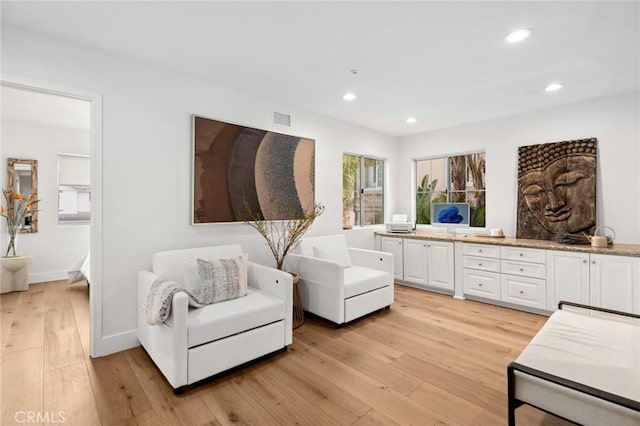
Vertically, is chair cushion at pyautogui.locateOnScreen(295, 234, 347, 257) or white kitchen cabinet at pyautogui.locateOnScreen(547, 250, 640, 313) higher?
chair cushion at pyautogui.locateOnScreen(295, 234, 347, 257)

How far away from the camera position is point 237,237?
3359 millimetres

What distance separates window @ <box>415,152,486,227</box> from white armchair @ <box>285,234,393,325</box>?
6.39 ft

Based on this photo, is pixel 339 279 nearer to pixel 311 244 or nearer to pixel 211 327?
pixel 311 244

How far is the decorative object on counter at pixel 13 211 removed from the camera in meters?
4.50

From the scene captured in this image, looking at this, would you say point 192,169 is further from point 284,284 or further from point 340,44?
point 340,44

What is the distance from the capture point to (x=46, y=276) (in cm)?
485

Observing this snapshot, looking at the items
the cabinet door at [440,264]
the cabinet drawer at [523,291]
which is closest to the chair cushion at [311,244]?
the cabinet door at [440,264]

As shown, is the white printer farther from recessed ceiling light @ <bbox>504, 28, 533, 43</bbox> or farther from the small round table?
the small round table

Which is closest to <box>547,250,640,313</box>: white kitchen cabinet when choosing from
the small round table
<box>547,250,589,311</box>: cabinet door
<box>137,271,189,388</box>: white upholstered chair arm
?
<box>547,250,589,311</box>: cabinet door

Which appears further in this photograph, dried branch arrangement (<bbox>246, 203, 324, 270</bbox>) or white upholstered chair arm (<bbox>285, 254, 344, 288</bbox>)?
dried branch arrangement (<bbox>246, 203, 324, 270</bbox>)

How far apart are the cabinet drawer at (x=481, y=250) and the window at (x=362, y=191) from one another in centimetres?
162

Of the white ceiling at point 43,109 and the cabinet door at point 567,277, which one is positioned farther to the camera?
the white ceiling at point 43,109

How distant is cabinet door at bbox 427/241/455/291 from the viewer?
13.7 ft

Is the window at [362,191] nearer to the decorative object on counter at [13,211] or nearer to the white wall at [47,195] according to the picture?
the white wall at [47,195]
